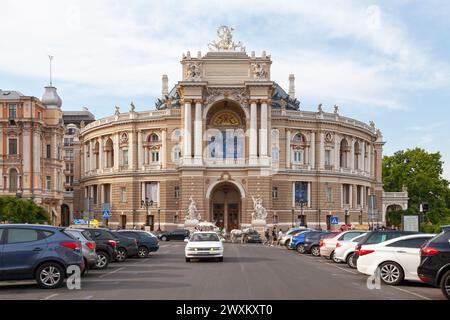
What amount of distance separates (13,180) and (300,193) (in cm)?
3454

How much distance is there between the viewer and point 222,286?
71.5ft

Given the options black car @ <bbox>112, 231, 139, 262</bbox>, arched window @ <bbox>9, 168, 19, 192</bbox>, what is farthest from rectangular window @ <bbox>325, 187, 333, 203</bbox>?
→ black car @ <bbox>112, 231, 139, 262</bbox>

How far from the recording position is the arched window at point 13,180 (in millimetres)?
78688

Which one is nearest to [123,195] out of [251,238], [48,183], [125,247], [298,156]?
[48,183]

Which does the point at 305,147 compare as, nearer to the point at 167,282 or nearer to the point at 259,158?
the point at 259,158

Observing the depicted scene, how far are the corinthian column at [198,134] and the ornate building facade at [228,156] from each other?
12 centimetres

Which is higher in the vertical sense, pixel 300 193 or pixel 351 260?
pixel 300 193

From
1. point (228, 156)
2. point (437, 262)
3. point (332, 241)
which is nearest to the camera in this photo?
point (437, 262)

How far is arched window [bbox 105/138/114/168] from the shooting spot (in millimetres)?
96500

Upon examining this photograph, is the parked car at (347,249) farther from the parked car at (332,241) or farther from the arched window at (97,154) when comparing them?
the arched window at (97,154)

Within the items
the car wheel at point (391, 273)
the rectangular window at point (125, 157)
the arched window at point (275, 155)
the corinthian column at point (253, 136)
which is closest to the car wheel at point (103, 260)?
the car wheel at point (391, 273)

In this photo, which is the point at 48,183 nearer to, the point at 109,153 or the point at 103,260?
the point at 109,153

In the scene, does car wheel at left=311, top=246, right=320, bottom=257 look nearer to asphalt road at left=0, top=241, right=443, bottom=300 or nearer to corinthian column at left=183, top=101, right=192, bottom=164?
asphalt road at left=0, top=241, right=443, bottom=300

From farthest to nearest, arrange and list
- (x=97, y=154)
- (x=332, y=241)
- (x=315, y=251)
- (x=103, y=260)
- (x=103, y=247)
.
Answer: (x=97, y=154)
(x=315, y=251)
(x=332, y=241)
(x=103, y=260)
(x=103, y=247)
